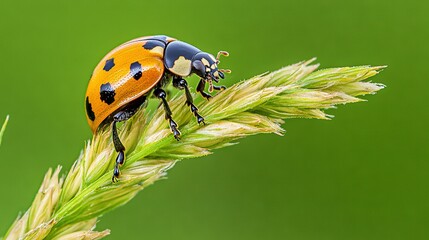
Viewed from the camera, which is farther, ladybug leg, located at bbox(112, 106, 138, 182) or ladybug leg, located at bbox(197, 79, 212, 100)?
ladybug leg, located at bbox(197, 79, 212, 100)

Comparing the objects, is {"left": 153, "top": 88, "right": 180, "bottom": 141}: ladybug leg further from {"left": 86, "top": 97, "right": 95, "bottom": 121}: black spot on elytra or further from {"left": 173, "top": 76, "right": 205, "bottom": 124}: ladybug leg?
{"left": 86, "top": 97, "right": 95, "bottom": 121}: black spot on elytra

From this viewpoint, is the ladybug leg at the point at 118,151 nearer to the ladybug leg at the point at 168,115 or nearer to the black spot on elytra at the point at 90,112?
the ladybug leg at the point at 168,115

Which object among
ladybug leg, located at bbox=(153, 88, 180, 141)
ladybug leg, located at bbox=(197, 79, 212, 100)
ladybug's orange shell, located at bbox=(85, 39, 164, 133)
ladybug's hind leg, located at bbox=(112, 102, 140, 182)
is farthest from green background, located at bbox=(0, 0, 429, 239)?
ladybug's hind leg, located at bbox=(112, 102, 140, 182)

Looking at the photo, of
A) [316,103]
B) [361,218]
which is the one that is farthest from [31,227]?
[361,218]

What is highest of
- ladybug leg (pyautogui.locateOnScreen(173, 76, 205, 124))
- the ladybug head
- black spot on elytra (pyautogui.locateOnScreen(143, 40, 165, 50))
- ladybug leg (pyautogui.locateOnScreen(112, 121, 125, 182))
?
black spot on elytra (pyautogui.locateOnScreen(143, 40, 165, 50))

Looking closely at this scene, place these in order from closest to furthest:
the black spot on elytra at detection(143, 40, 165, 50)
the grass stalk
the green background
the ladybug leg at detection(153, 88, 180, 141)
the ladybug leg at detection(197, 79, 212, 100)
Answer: the grass stalk
the ladybug leg at detection(153, 88, 180, 141)
the ladybug leg at detection(197, 79, 212, 100)
the black spot on elytra at detection(143, 40, 165, 50)
the green background

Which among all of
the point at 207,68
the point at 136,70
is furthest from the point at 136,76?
the point at 207,68

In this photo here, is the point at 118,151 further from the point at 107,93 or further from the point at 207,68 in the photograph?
the point at 207,68

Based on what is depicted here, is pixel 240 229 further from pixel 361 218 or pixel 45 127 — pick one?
pixel 45 127
